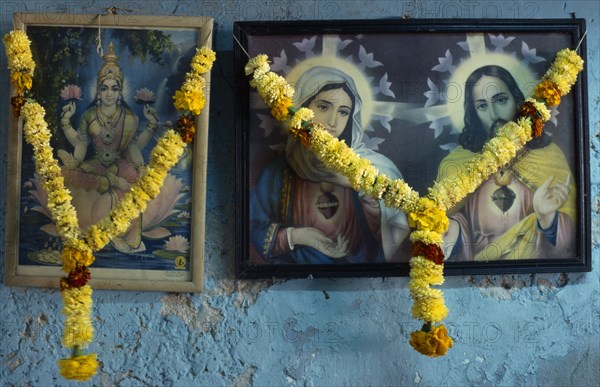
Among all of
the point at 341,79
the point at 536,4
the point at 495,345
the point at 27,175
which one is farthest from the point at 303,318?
the point at 536,4

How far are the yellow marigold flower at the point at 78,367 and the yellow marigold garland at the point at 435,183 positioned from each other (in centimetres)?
107

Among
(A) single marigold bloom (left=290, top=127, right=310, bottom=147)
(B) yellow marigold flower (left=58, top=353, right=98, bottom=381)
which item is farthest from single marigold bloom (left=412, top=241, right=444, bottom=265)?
(B) yellow marigold flower (left=58, top=353, right=98, bottom=381)

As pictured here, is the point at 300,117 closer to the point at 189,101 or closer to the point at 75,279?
the point at 189,101

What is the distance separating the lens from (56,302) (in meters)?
2.49

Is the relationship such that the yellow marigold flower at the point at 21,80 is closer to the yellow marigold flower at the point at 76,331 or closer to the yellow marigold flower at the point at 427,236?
the yellow marigold flower at the point at 76,331

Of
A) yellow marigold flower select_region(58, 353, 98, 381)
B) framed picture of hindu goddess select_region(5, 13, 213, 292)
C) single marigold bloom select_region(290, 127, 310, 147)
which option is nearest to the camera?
yellow marigold flower select_region(58, 353, 98, 381)

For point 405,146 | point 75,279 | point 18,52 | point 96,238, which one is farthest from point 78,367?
Result: point 405,146

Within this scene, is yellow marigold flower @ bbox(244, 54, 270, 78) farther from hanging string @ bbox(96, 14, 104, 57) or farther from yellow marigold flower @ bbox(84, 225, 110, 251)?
yellow marigold flower @ bbox(84, 225, 110, 251)

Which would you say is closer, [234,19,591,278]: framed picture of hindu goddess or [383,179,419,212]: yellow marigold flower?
[383,179,419,212]: yellow marigold flower

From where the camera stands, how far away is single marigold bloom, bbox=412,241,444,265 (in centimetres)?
225

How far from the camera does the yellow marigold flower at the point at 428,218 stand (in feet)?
7.45

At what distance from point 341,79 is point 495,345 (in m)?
1.17

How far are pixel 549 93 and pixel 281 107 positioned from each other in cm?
98

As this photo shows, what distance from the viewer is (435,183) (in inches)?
94.9
